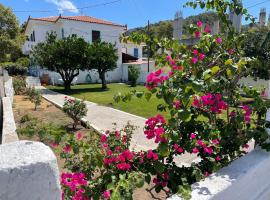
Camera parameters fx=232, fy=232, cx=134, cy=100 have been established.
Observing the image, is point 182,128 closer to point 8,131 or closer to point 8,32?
point 8,131

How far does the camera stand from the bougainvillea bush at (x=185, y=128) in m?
1.78

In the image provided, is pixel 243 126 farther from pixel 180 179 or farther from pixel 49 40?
pixel 49 40

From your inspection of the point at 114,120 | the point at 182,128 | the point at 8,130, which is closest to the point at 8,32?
the point at 114,120

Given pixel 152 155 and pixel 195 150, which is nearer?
pixel 152 155

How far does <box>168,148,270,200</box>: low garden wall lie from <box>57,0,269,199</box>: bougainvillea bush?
11cm

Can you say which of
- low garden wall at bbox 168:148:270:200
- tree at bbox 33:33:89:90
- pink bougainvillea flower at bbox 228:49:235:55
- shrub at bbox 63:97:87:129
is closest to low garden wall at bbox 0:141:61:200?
low garden wall at bbox 168:148:270:200

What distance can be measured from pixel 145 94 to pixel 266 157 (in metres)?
1.52

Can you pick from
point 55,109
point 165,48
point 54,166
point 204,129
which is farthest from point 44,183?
A: point 55,109

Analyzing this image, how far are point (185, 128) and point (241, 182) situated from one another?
0.66m

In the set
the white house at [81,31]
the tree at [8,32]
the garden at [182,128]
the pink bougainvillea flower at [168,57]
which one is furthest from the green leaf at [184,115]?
the white house at [81,31]

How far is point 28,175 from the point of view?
946mm

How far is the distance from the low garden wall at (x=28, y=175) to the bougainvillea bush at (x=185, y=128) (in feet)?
2.11

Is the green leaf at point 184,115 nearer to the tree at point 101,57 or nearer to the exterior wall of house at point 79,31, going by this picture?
the tree at point 101,57

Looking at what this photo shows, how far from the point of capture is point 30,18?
2634 cm
